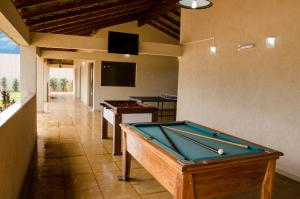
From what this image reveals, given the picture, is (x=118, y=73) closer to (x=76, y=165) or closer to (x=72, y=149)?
(x=72, y=149)

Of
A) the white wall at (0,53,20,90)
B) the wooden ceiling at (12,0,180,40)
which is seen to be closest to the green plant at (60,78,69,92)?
the wooden ceiling at (12,0,180,40)

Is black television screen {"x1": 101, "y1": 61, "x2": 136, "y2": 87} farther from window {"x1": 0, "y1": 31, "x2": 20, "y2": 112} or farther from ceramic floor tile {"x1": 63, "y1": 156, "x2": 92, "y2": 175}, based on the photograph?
ceramic floor tile {"x1": 63, "y1": 156, "x2": 92, "y2": 175}

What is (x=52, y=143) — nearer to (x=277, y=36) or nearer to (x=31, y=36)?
(x=31, y=36)

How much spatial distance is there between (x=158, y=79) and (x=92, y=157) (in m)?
6.69

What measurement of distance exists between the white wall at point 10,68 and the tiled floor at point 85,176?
1.94 metres

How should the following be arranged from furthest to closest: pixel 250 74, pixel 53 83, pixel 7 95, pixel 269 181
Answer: pixel 53 83, pixel 7 95, pixel 250 74, pixel 269 181

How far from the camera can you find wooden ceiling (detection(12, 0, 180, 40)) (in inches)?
176

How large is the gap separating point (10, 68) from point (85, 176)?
4.26m

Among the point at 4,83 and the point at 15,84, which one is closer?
the point at 4,83

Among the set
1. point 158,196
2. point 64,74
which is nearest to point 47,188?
point 158,196

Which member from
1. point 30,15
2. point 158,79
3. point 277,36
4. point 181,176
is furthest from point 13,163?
point 158,79

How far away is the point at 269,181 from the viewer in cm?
220

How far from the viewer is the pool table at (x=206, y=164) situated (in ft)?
6.13

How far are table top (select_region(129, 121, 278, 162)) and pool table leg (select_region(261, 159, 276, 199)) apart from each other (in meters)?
0.14
